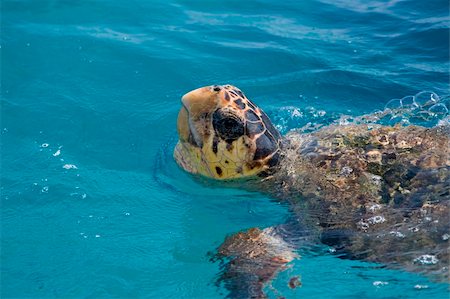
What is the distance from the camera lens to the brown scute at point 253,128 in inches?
154

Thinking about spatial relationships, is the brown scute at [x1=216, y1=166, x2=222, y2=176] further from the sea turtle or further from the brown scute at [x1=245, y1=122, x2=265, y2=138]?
the brown scute at [x1=245, y1=122, x2=265, y2=138]

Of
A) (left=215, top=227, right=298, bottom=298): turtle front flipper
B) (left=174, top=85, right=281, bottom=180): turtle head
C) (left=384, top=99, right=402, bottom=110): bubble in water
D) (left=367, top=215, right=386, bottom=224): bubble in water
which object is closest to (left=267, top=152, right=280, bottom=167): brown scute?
(left=174, top=85, right=281, bottom=180): turtle head

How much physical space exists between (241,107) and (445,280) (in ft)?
5.33

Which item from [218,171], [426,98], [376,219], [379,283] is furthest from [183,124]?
[426,98]

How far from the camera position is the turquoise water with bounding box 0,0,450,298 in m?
3.62

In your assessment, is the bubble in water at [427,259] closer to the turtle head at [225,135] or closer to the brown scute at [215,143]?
the turtle head at [225,135]

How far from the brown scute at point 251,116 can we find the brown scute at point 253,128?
34 millimetres

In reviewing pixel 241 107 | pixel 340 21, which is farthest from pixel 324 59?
pixel 241 107

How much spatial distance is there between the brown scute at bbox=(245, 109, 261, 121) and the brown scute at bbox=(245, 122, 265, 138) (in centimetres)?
3

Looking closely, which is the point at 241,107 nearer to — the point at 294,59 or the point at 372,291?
the point at 372,291

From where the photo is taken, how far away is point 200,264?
3.74 metres

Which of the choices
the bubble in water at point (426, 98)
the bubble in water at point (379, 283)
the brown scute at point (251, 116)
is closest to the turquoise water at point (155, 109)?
the bubble in water at point (379, 283)

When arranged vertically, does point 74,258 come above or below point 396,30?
below

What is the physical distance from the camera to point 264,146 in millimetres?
3969
